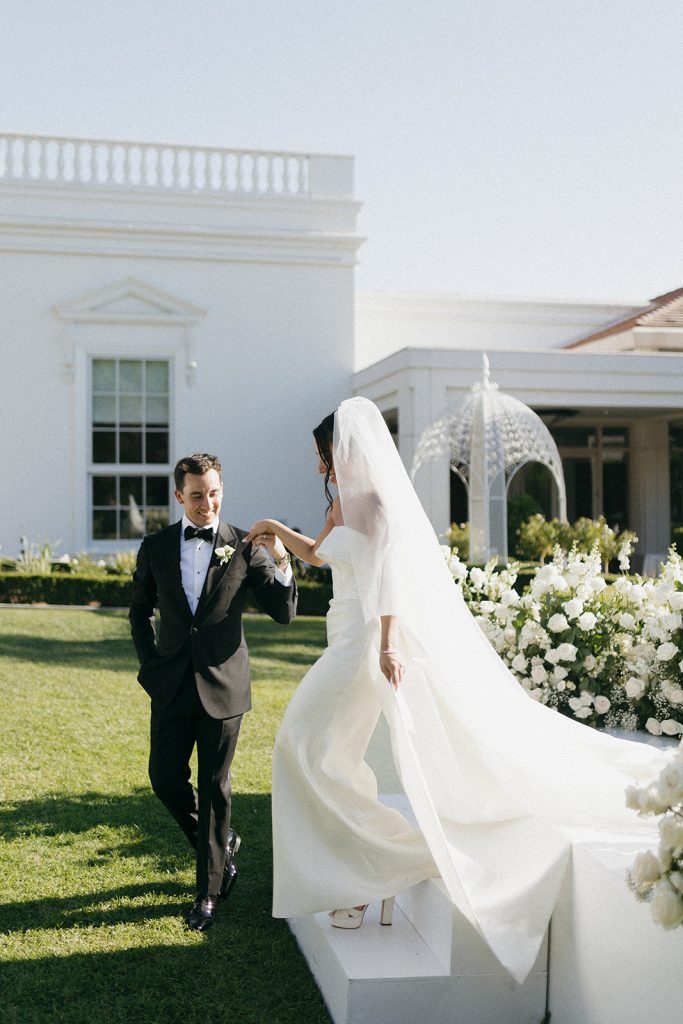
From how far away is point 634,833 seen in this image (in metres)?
3.62

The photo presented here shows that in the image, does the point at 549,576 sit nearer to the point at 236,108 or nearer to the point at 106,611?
the point at 236,108

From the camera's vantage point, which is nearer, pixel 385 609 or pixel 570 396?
pixel 385 609

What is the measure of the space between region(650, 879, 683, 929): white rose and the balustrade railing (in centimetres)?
1659

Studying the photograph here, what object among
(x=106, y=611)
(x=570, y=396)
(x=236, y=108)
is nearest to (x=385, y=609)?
(x=236, y=108)

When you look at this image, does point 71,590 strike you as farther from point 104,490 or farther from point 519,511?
point 519,511

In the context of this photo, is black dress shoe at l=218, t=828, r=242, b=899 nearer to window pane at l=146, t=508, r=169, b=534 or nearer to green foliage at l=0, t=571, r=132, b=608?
Result: green foliage at l=0, t=571, r=132, b=608

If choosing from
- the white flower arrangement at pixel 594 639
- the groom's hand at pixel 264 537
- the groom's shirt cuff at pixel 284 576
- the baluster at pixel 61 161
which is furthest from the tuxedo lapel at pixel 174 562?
the baluster at pixel 61 161

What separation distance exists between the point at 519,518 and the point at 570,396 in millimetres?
2892

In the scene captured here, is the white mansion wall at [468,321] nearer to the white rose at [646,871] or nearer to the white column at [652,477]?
the white column at [652,477]

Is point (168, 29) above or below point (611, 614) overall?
above

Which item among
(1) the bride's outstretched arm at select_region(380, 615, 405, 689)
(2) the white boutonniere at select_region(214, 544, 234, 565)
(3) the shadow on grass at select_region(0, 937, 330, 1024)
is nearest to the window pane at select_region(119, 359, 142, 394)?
(2) the white boutonniere at select_region(214, 544, 234, 565)

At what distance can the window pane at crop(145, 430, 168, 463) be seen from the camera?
17.7 metres

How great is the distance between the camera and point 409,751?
358 centimetres

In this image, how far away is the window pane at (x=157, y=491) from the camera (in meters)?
17.7
